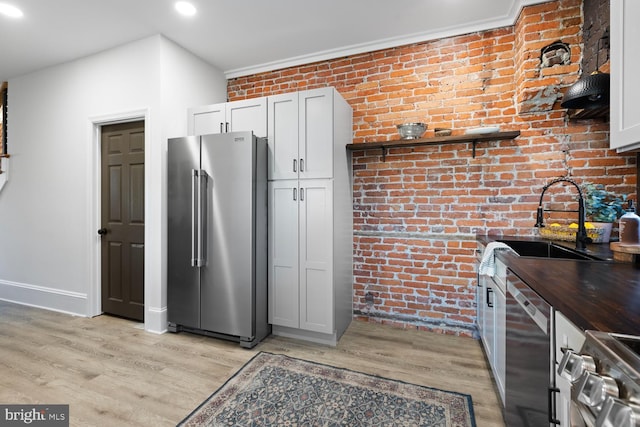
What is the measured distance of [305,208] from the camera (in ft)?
8.82

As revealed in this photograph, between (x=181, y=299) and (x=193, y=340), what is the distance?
0.40 m

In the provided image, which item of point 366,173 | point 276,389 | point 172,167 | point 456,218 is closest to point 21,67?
point 172,167

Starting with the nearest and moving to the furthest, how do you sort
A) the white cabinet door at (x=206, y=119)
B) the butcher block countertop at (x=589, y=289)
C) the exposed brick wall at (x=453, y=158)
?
1. the butcher block countertop at (x=589, y=289)
2. the exposed brick wall at (x=453, y=158)
3. the white cabinet door at (x=206, y=119)

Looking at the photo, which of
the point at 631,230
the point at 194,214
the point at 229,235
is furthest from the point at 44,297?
the point at 631,230

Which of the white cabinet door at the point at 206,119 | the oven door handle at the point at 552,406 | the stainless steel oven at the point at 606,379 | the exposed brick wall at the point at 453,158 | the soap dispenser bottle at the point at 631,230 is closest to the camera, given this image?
the stainless steel oven at the point at 606,379

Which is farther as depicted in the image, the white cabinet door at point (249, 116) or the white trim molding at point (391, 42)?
the white cabinet door at point (249, 116)

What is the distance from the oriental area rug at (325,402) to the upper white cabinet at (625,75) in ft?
5.43

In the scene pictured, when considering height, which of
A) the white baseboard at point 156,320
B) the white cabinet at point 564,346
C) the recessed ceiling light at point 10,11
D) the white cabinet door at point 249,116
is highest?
the recessed ceiling light at point 10,11

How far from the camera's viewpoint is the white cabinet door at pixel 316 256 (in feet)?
8.55

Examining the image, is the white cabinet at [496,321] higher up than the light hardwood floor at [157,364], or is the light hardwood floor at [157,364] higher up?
the white cabinet at [496,321]

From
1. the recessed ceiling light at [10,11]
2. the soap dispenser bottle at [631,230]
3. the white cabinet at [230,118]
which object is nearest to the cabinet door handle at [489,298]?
the soap dispenser bottle at [631,230]

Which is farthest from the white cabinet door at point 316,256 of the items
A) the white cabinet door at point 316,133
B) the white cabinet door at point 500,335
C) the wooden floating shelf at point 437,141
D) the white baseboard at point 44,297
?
the white baseboard at point 44,297

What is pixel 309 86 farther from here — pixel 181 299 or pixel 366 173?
pixel 181 299

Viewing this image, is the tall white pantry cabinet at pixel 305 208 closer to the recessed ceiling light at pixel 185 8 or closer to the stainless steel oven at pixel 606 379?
the recessed ceiling light at pixel 185 8
